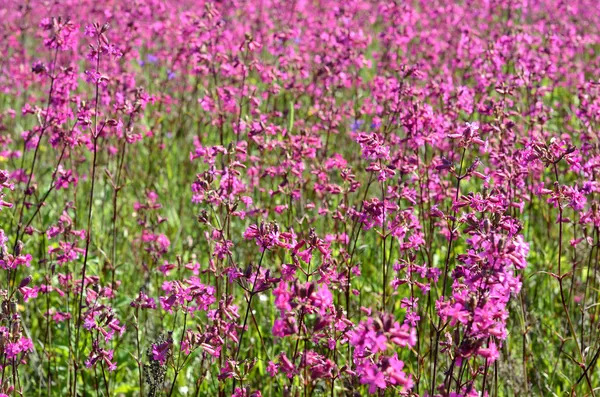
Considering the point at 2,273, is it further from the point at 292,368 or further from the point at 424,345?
the point at 292,368

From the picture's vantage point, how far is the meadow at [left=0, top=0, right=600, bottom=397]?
261cm

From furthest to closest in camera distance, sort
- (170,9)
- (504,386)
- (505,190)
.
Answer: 1. (170,9)
2. (504,386)
3. (505,190)

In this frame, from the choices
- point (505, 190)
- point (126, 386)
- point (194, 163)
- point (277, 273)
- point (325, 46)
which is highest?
point (325, 46)

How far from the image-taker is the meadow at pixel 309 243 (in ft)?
8.57

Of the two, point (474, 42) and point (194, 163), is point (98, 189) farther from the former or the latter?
point (474, 42)

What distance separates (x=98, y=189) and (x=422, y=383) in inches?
159

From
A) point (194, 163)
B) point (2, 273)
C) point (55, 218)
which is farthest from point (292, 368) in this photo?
point (194, 163)

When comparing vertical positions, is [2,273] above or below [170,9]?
below

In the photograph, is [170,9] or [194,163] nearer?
[194,163]

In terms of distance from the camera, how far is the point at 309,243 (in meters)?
2.59

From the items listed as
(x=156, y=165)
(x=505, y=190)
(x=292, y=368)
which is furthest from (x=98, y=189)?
(x=292, y=368)

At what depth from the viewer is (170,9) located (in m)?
8.90

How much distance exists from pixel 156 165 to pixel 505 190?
416 cm

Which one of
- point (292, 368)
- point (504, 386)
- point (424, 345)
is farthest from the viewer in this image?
point (424, 345)
